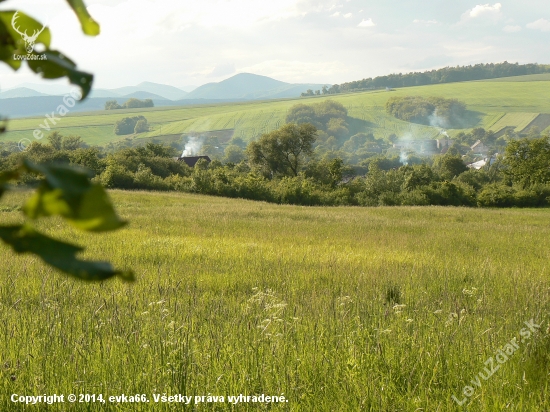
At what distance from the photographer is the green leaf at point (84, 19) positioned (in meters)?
0.48

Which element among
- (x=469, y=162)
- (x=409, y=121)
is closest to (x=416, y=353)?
(x=469, y=162)

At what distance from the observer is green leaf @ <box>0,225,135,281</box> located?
1.19 ft

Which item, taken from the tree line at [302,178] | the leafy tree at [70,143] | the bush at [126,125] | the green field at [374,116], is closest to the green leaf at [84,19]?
the tree line at [302,178]

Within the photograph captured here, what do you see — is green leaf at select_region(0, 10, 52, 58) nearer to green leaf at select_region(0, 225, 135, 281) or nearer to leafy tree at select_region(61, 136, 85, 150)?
green leaf at select_region(0, 225, 135, 281)

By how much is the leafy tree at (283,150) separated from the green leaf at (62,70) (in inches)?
2436

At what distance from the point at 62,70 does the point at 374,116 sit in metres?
147

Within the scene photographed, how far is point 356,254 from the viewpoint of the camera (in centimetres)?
1073

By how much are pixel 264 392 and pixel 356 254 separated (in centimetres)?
793

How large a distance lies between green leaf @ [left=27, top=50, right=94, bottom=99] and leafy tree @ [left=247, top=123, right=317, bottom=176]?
6187cm

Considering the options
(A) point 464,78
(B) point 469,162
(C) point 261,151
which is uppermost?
(A) point 464,78

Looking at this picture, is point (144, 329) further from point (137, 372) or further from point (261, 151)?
point (261, 151)

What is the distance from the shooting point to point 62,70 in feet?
1.60

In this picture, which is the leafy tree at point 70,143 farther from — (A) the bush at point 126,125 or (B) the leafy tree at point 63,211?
(B) the leafy tree at point 63,211

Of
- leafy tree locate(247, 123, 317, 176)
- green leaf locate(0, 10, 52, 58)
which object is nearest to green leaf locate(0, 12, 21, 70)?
green leaf locate(0, 10, 52, 58)
